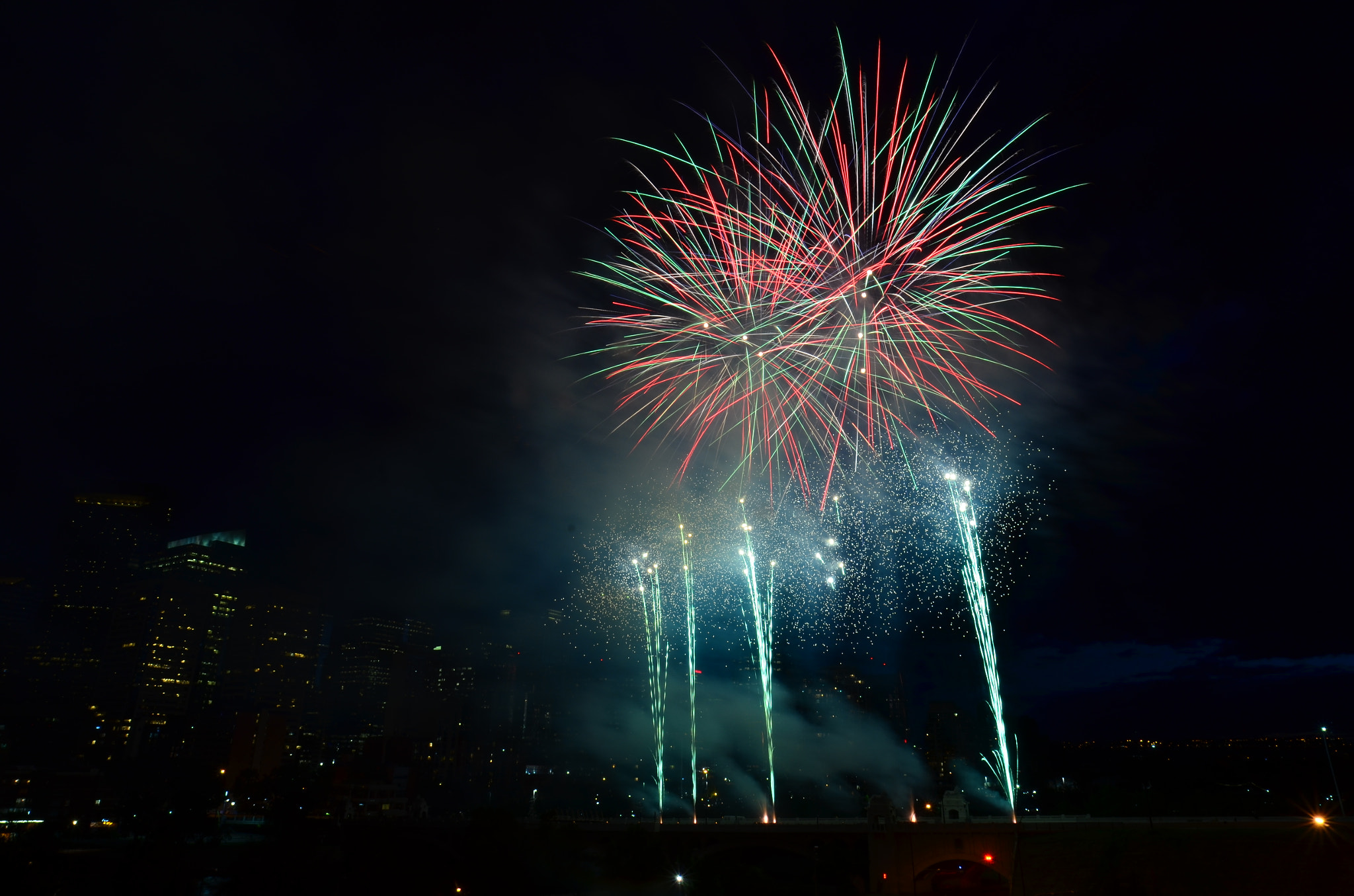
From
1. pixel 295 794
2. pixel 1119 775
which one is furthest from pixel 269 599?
pixel 1119 775

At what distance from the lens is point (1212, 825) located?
38.2 meters

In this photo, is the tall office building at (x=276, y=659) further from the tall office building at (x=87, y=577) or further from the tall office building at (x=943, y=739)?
the tall office building at (x=943, y=739)

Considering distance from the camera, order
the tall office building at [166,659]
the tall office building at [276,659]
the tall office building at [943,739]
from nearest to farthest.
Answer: the tall office building at [943,739] < the tall office building at [166,659] < the tall office building at [276,659]

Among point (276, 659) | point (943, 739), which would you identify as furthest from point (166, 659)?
point (943, 739)

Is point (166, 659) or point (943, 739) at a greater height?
point (166, 659)

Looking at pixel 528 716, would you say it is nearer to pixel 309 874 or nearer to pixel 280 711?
pixel 280 711

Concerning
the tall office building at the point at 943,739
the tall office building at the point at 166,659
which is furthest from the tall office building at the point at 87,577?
the tall office building at the point at 943,739

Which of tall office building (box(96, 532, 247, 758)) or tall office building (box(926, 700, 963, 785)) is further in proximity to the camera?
tall office building (box(96, 532, 247, 758))

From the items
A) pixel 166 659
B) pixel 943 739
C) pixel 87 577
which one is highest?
pixel 87 577

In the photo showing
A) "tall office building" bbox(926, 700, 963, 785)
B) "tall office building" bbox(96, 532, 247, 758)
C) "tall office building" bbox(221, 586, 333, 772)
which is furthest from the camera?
"tall office building" bbox(221, 586, 333, 772)

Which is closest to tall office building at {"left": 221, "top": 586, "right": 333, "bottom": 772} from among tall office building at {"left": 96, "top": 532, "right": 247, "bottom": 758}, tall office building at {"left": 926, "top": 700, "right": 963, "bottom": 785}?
tall office building at {"left": 96, "top": 532, "right": 247, "bottom": 758}

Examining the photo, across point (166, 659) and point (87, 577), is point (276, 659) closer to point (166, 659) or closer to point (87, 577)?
point (166, 659)

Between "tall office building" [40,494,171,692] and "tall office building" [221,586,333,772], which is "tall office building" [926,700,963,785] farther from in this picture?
"tall office building" [40,494,171,692]

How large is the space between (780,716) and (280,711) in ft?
371
